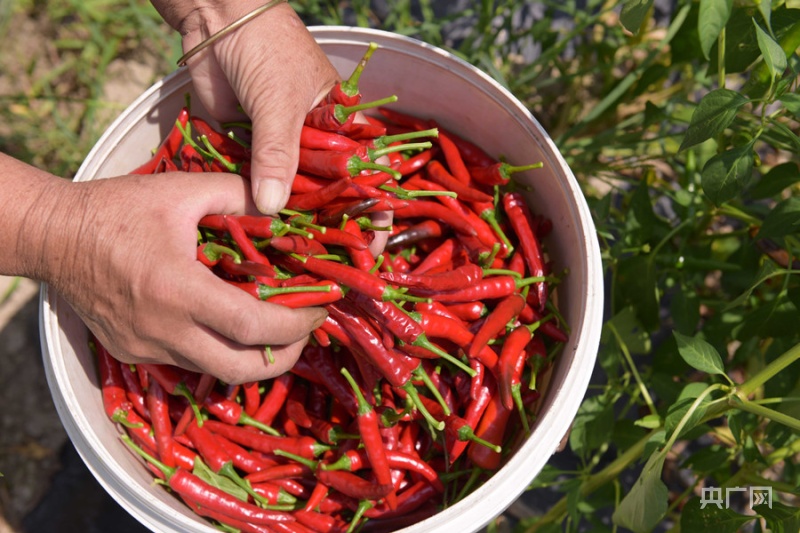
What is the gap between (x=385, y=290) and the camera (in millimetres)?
2264

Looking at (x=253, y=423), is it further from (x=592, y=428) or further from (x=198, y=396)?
(x=592, y=428)

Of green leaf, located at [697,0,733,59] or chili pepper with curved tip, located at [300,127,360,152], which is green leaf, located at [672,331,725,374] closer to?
green leaf, located at [697,0,733,59]

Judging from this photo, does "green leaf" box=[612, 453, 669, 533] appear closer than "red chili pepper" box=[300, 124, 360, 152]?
Yes

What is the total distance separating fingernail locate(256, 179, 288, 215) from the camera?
221 centimetres

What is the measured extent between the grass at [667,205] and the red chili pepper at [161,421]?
5.15ft

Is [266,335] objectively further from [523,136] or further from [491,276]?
[523,136]

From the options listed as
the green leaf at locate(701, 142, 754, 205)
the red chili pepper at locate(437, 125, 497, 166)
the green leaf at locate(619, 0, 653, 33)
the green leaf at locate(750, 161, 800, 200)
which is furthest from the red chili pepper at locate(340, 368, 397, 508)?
the green leaf at locate(750, 161, 800, 200)

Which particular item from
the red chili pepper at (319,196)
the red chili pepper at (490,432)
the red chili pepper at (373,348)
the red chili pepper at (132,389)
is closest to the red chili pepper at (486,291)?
the red chili pepper at (373,348)

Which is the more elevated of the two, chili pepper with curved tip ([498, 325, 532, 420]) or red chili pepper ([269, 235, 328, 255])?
red chili pepper ([269, 235, 328, 255])

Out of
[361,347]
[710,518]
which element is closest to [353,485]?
[361,347]

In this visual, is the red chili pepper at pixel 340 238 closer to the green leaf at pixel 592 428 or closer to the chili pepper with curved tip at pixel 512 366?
the chili pepper with curved tip at pixel 512 366

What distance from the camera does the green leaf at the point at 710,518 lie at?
237 cm

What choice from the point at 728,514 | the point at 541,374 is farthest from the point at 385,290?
the point at 728,514

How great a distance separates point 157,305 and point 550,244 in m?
1.58
